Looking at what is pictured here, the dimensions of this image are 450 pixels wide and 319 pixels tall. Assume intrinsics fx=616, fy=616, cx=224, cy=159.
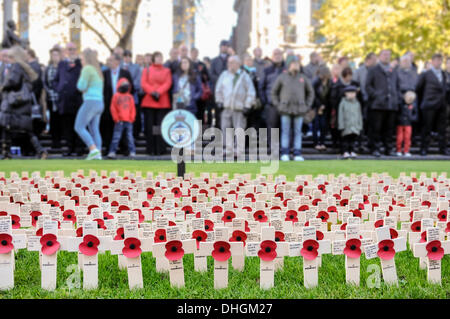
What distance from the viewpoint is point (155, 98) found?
46.8 feet

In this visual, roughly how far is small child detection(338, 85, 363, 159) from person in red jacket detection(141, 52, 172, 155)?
13.7 feet

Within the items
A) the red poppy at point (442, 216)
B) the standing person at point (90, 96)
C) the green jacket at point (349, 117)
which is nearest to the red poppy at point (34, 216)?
the red poppy at point (442, 216)

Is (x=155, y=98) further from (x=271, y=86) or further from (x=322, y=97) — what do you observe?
(x=322, y=97)

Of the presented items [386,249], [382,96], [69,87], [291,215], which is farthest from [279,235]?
[382,96]

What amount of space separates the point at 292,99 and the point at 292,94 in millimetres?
115

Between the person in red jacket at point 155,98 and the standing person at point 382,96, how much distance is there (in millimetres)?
4962

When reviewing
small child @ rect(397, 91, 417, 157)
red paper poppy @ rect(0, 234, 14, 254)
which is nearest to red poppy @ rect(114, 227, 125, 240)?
red paper poppy @ rect(0, 234, 14, 254)

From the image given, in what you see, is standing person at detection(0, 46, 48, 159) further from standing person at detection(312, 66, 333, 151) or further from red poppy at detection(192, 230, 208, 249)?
red poppy at detection(192, 230, 208, 249)

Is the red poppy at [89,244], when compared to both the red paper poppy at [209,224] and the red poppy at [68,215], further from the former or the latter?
the red poppy at [68,215]

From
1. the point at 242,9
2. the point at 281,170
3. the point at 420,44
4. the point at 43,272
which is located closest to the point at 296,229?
the point at 43,272

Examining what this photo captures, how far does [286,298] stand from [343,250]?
501 millimetres

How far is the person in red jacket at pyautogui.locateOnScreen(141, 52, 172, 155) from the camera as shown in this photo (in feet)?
46.5
